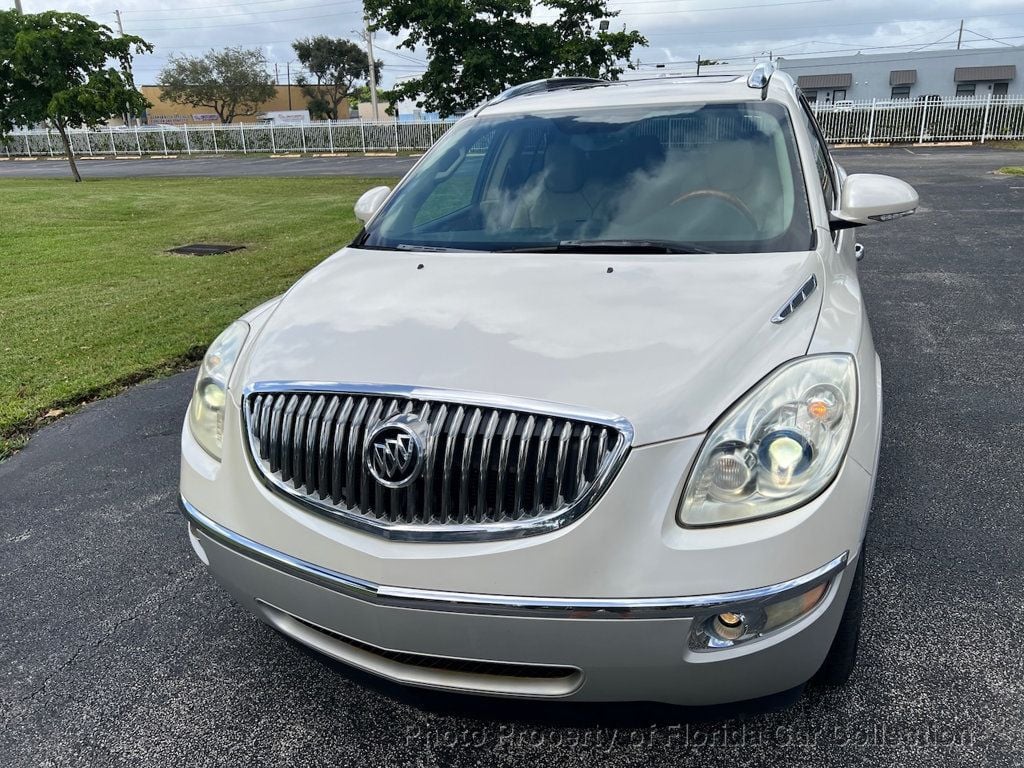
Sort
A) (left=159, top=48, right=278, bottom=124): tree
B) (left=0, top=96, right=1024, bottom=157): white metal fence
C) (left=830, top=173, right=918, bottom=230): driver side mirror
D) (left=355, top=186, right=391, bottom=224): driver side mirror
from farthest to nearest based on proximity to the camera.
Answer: (left=159, top=48, right=278, bottom=124): tree → (left=0, top=96, right=1024, bottom=157): white metal fence → (left=355, top=186, right=391, bottom=224): driver side mirror → (left=830, top=173, right=918, bottom=230): driver side mirror

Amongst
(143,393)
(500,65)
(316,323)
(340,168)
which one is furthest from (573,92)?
(340,168)

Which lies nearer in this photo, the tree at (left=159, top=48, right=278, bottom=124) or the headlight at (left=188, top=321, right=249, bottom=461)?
the headlight at (left=188, top=321, right=249, bottom=461)

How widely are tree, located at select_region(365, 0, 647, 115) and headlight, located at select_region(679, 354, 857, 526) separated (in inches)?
758

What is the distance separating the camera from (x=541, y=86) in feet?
14.4

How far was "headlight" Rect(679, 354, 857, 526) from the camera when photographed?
5.95 ft

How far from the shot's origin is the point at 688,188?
3.04 m

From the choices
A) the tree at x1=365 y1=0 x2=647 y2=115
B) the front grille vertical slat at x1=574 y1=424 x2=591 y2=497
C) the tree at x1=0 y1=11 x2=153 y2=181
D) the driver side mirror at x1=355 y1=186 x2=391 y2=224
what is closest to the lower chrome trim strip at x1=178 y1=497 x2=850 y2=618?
the front grille vertical slat at x1=574 y1=424 x2=591 y2=497

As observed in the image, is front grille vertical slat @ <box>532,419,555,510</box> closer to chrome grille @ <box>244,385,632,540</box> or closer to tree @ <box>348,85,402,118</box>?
chrome grille @ <box>244,385,632,540</box>

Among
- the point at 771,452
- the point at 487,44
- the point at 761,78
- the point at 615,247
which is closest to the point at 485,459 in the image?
the point at 771,452

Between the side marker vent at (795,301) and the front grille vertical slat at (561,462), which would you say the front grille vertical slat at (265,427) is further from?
the side marker vent at (795,301)

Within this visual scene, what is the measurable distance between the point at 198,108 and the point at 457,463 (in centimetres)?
8544

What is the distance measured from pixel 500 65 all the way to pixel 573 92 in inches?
693

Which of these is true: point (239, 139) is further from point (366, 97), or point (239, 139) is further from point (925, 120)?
point (366, 97)

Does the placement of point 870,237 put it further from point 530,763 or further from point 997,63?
point 997,63
